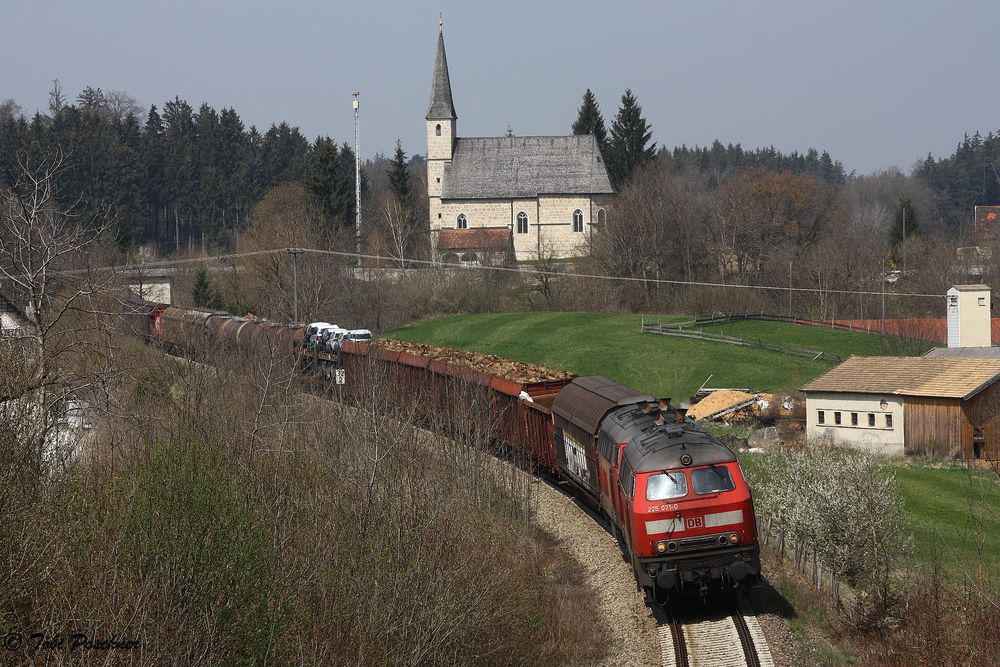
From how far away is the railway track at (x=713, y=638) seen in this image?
47.3 feet

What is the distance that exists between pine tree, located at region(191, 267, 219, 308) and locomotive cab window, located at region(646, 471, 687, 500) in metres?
64.4

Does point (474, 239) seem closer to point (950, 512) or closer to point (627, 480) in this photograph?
point (950, 512)

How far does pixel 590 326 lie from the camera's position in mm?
65188

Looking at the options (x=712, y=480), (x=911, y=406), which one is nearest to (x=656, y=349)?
(x=911, y=406)

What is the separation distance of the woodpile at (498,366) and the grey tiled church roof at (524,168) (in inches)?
2975

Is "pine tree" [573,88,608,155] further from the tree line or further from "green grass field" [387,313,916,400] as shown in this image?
"green grass field" [387,313,916,400]

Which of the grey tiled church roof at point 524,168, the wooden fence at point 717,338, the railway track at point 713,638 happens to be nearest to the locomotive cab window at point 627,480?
the railway track at point 713,638

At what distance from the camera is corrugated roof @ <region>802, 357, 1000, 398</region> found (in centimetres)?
3981

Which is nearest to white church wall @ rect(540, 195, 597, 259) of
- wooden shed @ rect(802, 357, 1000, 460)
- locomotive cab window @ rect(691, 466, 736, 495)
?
wooden shed @ rect(802, 357, 1000, 460)

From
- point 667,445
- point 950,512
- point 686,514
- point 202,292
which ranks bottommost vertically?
point 950,512

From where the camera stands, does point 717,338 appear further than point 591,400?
Yes

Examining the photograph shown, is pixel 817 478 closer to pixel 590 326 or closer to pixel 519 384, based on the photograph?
pixel 519 384

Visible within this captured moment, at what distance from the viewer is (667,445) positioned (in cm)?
1595

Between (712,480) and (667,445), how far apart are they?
90 cm
